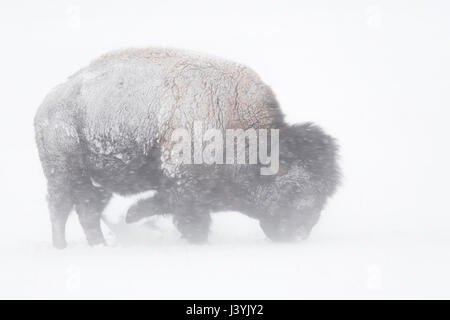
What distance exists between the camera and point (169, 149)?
27.2 ft

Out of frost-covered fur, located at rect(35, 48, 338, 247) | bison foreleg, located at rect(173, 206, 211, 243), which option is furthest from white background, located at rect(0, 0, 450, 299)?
frost-covered fur, located at rect(35, 48, 338, 247)

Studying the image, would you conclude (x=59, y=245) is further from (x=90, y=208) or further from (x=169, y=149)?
(x=169, y=149)

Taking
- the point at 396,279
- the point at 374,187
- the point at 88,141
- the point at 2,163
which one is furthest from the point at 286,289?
the point at 2,163

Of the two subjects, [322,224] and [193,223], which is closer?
[193,223]

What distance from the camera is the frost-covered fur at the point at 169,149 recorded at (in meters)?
8.44

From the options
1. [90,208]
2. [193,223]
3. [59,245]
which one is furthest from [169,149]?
[59,245]

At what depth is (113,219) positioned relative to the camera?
→ 9.94 m

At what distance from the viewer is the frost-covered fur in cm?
844

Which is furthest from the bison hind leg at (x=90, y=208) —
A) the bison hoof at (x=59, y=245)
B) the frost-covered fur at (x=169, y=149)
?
the bison hoof at (x=59, y=245)

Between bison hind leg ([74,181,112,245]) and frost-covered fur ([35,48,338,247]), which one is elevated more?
frost-covered fur ([35,48,338,247])

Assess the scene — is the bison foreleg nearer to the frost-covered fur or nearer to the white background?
the frost-covered fur

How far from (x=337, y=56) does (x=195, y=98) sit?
174 feet

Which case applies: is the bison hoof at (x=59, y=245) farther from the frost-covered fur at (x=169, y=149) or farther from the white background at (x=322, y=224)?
the white background at (x=322, y=224)

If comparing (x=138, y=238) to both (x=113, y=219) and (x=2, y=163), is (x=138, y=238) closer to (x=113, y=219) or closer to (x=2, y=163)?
(x=113, y=219)
